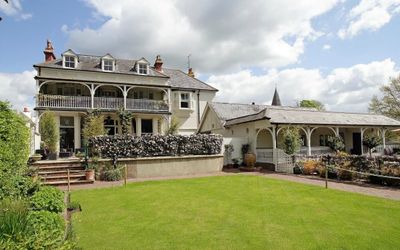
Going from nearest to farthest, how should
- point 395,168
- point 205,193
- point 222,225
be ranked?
1. point 222,225
2. point 205,193
3. point 395,168

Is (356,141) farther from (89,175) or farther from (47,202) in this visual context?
(47,202)

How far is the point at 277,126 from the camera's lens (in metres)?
19.7

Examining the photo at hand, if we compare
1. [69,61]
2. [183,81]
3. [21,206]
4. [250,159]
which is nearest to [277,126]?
[250,159]

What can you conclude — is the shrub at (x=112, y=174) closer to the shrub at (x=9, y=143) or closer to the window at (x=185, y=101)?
the shrub at (x=9, y=143)

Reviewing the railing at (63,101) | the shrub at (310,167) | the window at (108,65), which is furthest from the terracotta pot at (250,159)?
the window at (108,65)

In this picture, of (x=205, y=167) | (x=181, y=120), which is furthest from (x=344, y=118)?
(x=181, y=120)

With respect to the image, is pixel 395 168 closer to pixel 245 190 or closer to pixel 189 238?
pixel 245 190

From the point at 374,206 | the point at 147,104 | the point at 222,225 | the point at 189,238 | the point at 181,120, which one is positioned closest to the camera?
the point at 189,238

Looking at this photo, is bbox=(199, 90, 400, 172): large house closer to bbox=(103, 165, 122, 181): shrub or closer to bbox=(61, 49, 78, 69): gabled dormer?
bbox=(103, 165, 122, 181): shrub

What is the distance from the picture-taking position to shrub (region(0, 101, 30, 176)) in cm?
708

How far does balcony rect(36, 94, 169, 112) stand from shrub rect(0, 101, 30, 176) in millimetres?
16363

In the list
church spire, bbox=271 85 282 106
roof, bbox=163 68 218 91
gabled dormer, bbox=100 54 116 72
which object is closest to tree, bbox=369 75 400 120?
church spire, bbox=271 85 282 106

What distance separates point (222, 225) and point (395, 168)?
35.8 ft

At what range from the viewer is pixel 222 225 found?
6.98 m
